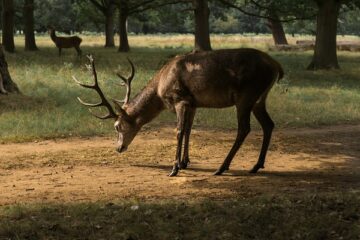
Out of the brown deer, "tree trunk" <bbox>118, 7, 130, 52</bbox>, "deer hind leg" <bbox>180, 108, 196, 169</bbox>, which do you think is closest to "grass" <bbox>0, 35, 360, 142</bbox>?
the brown deer

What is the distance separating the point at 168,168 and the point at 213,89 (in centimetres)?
138

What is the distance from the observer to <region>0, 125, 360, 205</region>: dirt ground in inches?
302

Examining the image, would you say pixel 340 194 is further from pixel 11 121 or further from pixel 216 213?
pixel 11 121

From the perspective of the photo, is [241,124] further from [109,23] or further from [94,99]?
[109,23]

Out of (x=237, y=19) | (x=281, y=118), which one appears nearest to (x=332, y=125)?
(x=281, y=118)

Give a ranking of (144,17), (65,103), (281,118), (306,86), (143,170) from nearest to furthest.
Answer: (143,170) → (281,118) → (65,103) → (306,86) → (144,17)

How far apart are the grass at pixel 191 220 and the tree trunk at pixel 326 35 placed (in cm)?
1800

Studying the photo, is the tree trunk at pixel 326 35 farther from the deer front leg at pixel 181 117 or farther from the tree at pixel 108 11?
the tree at pixel 108 11

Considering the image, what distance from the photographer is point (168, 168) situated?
9.20 m

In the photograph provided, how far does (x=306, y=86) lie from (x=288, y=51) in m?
19.6

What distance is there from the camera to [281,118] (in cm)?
1357

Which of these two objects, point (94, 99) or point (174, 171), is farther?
point (94, 99)

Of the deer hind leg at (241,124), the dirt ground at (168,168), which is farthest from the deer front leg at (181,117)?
the deer hind leg at (241,124)

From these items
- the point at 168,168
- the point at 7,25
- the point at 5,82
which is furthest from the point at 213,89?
the point at 7,25
